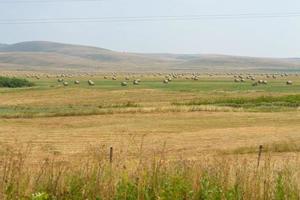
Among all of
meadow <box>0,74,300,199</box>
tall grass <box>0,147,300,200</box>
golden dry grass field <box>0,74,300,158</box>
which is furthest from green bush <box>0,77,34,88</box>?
tall grass <box>0,147,300,200</box>

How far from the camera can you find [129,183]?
883 cm

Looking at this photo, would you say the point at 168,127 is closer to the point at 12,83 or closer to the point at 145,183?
the point at 145,183

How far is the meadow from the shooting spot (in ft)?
28.6

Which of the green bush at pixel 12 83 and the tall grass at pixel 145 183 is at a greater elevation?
the tall grass at pixel 145 183

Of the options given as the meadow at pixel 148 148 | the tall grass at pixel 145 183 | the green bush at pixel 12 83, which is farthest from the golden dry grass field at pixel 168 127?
the green bush at pixel 12 83

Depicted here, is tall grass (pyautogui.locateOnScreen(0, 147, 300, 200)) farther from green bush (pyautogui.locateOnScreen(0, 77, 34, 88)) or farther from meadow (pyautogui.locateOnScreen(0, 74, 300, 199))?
green bush (pyautogui.locateOnScreen(0, 77, 34, 88))

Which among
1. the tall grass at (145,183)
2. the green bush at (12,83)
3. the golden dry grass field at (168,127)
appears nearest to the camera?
the tall grass at (145,183)

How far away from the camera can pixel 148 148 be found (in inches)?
951

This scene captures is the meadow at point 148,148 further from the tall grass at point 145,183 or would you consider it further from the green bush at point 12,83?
the green bush at point 12,83

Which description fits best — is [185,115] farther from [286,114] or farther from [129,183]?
[129,183]

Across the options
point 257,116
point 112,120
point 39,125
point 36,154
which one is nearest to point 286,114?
point 257,116

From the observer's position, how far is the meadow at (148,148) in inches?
343

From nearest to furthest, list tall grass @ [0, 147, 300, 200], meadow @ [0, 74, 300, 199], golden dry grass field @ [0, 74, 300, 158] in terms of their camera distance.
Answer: tall grass @ [0, 147, 300, 200] → meadow @ [0, 74, 300, 199] → golden dry grass field @ [0, 74, 300, 158]

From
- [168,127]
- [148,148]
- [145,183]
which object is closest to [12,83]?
[168,127]
